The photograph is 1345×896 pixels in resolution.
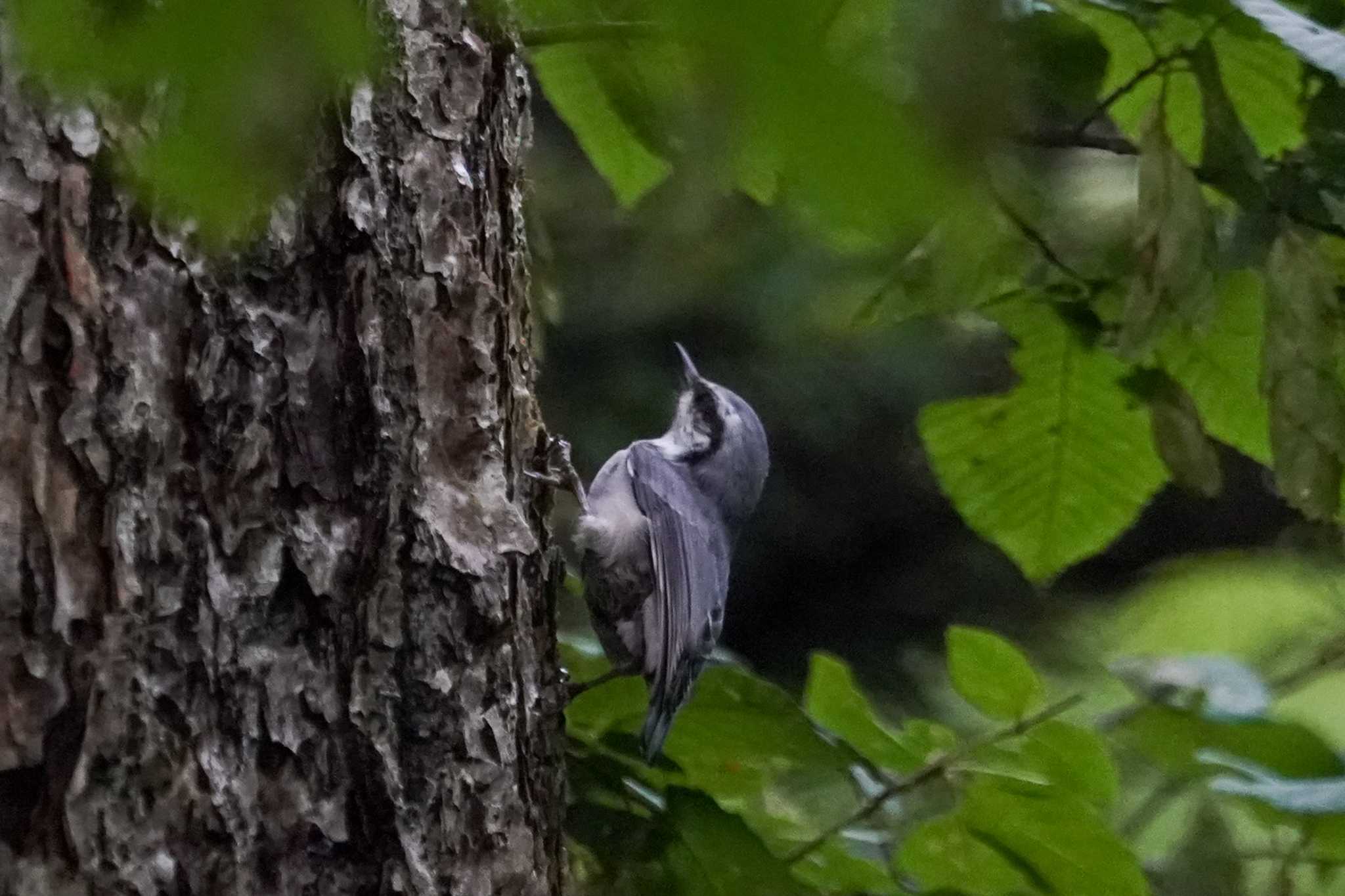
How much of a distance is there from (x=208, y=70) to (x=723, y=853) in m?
1.19

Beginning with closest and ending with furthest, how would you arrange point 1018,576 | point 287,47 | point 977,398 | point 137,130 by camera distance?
point 287,47 → point 137,130 → point 977,398 → point 1018,576

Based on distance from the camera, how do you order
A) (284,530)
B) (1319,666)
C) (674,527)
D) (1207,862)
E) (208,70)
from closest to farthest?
1. (208,70)
2. (284,530)
3. (1207,862)
4. (1319,666)
5. (674,527)

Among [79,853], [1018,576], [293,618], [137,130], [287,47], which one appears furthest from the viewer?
[1018,576]

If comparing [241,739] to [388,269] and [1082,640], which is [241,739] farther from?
[1082,640]

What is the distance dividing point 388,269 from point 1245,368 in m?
1.00

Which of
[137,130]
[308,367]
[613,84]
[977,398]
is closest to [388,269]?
[308,367]

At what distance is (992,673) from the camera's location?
159 cm

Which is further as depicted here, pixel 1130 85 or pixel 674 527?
pixel 674 527

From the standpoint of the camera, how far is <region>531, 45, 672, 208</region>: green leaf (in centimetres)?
161

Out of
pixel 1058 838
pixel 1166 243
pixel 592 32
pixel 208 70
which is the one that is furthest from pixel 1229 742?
pixel 208 70

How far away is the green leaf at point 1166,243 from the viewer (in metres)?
1.38

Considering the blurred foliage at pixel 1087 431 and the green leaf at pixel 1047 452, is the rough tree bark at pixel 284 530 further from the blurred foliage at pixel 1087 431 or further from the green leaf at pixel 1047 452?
the green leaf at pixel 1047 452

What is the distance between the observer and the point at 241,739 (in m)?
1.21

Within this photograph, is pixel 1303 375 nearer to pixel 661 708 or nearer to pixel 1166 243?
pixel 1166 243
